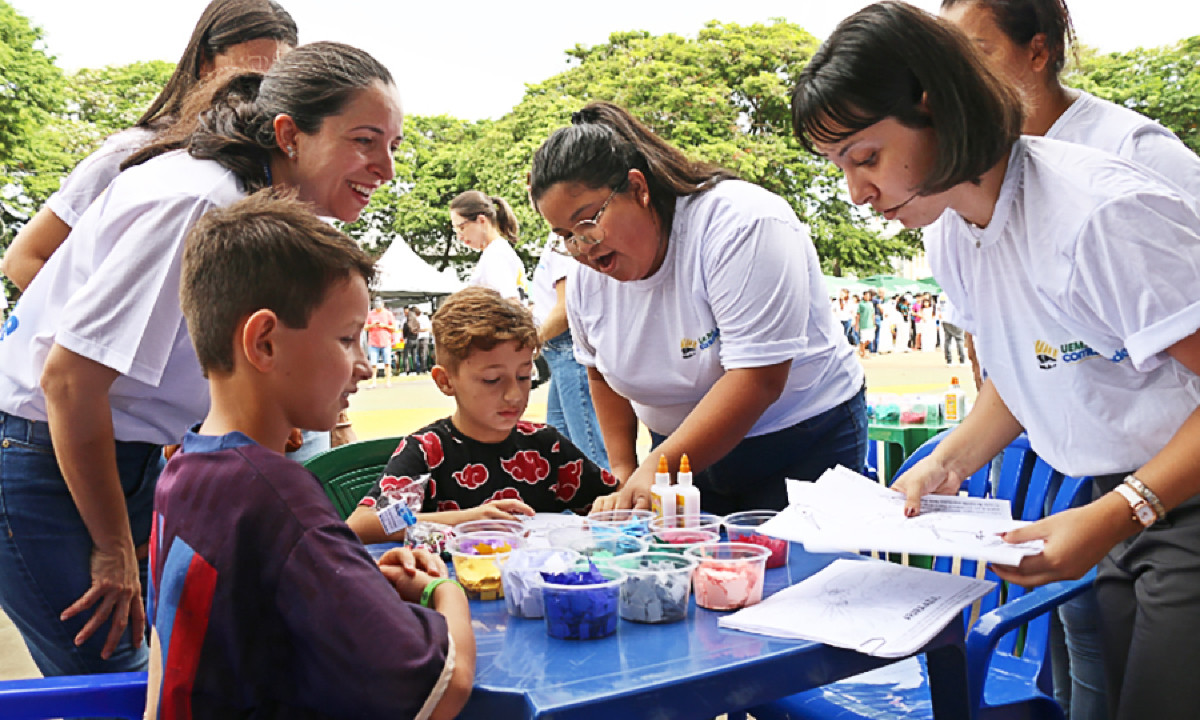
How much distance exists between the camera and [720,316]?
2.06 m

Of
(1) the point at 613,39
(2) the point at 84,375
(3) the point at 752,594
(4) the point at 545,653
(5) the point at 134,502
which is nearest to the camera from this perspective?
(4) the point at 545,653

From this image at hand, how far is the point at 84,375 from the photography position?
156 cm

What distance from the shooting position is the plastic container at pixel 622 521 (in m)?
1.62

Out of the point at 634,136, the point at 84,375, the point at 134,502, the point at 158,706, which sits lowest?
the point at 158,706

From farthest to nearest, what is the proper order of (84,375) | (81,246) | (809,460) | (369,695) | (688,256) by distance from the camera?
1. (809,460)
2. (688,256)
3. (81,246)
4. (84,375)
5. (369,695)

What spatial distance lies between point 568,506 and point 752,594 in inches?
36.1

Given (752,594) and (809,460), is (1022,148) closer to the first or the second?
(752,594)

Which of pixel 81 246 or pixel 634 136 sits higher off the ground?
pixel 634 136

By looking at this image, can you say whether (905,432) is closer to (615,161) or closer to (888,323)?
(615,161)

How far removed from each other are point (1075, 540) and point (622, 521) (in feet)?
2.34

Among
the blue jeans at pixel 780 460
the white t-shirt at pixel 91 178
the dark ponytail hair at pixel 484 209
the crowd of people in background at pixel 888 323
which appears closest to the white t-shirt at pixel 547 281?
the dark ponytail hair at pixel 484 209

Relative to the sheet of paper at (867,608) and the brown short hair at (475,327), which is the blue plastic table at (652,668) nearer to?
the sheet of paper at (867,608)

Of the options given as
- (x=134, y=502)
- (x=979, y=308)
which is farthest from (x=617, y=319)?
(x=134, y=502)

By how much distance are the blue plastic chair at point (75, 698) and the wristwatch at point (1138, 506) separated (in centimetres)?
145
